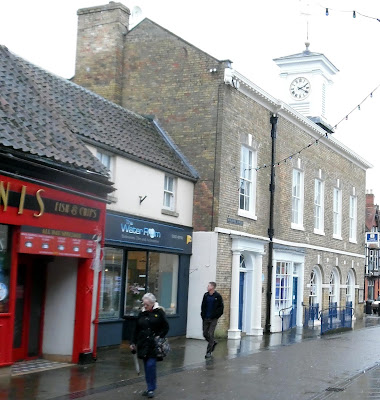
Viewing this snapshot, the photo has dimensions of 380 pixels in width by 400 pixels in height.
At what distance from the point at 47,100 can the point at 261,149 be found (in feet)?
28.9

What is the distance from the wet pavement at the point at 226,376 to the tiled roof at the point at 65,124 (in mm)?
3996

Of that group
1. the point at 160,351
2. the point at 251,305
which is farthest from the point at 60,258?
the point at 251,305

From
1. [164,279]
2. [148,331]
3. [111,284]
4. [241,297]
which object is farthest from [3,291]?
[241,297]

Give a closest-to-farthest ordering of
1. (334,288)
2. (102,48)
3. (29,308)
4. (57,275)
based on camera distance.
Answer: (29,308) < (57,275) < (102,48) < (334,288)

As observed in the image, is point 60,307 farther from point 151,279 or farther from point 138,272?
point 151,279

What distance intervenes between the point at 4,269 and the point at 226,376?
15.1 ft

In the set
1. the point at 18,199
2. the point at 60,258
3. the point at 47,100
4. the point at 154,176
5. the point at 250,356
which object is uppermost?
the point at 47,100

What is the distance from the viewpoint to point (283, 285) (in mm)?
23609

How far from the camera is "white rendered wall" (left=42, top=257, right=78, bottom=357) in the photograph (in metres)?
13.1

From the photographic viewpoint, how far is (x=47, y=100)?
613 inches

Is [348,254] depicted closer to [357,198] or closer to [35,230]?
[357,198]

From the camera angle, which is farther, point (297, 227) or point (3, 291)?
point (297, 227)

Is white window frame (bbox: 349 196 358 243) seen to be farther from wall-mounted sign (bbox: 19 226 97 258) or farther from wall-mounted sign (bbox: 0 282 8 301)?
wall-mounted sign (bbox: 0 282 8 301)

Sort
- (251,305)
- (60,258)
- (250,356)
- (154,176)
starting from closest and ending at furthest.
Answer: (60,258) → (250,356) → (154,176) → (251,305)
